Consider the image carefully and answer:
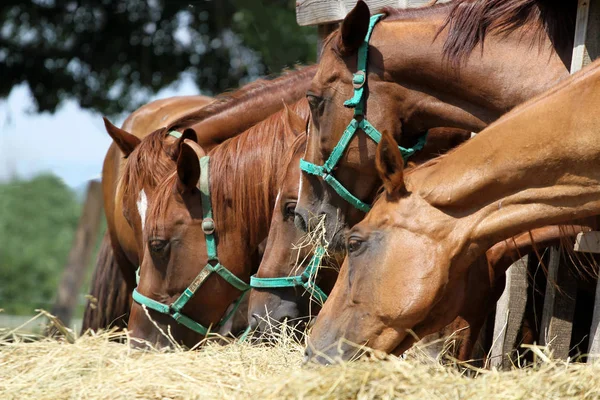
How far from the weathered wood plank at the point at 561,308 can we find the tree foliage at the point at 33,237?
6829 mm

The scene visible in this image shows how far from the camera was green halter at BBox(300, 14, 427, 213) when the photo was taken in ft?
11.2

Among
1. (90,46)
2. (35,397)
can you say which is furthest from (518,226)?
(90,46)

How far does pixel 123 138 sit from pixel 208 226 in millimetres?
1139

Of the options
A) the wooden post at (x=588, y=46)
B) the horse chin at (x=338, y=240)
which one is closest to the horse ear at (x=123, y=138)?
the horse chin at (x=338, y=240)

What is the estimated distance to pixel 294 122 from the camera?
428 cm

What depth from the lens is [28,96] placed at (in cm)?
949

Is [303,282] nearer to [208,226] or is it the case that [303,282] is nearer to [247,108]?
[208,226]

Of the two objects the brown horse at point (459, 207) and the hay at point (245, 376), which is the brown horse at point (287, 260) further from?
the brown horse at point (459, 207)

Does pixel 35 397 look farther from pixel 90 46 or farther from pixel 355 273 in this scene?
pixel 90 46

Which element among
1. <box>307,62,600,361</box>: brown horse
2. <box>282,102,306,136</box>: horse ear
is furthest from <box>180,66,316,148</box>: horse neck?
<box>307,62,600,361</box>: brown horse

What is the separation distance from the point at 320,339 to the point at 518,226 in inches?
30.8

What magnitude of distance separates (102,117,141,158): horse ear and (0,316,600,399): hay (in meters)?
1.76

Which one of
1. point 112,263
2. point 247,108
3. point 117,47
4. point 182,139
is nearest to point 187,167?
point 182,139

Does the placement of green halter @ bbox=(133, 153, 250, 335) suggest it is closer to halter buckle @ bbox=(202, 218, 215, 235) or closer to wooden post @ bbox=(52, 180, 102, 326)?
halter buckle @ bbox=(202, 218, 215, 235)
